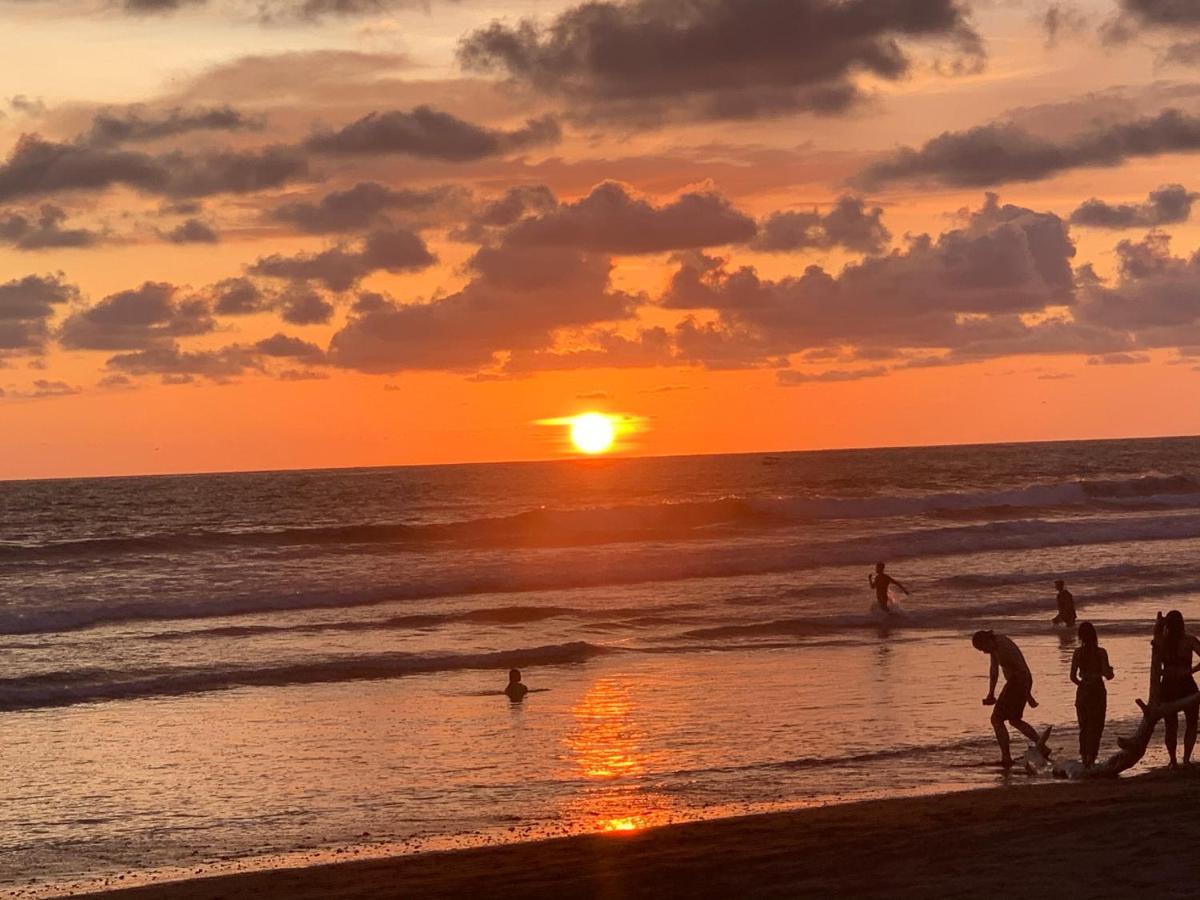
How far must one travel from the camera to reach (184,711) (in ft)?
75.5

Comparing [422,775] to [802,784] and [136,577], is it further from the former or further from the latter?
[136,577]

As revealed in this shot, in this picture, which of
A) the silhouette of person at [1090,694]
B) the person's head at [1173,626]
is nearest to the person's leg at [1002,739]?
the silhouette of person at [1090,694]

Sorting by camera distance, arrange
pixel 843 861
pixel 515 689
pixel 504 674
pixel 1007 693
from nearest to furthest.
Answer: pixel 843 861
pixel 1007 693
pixel 515 689
pixel 504 674

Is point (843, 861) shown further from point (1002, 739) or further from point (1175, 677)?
point (1175, 677)

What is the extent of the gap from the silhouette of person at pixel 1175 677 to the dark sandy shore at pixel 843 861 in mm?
2254

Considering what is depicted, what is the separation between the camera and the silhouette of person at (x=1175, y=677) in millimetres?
15984

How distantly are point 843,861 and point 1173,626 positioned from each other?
5.92 meters

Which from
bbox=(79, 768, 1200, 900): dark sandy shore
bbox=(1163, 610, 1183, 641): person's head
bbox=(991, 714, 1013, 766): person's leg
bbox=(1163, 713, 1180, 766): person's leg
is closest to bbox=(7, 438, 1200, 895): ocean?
bbox=(991, 714, 1013, 766): person's leg

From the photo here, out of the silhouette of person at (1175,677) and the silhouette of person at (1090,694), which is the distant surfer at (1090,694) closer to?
the silhouette of person at (1090,694)

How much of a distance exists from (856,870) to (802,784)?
4430mm

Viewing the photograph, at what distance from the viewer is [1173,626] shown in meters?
15.8

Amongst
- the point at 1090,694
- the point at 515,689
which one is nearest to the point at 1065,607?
the point at 515,689

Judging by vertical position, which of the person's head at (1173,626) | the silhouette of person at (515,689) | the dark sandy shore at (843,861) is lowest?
the dark sandy shore at (843,861)

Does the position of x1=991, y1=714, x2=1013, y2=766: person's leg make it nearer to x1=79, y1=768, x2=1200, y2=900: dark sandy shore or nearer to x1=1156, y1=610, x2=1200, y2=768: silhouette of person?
x1=1156, y1=610, x2=1200, y2=768: silhouette of person
